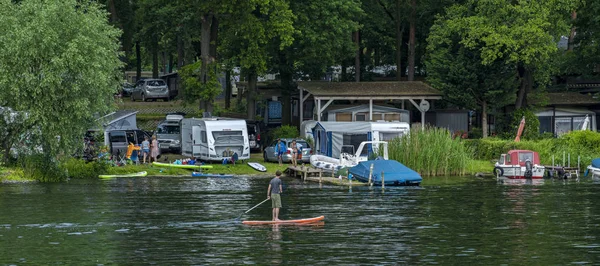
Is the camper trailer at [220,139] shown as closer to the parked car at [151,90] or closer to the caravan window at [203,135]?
the caravan window at [203,135]

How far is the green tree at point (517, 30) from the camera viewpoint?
6781cm

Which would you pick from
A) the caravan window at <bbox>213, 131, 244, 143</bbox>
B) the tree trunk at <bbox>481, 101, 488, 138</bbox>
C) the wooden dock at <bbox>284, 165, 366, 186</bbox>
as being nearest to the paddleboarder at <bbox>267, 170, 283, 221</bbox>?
the wooden dock at <bbox>284, 165, 366, 186</bbox>

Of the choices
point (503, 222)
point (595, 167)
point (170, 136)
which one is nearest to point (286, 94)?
point (170, 136)

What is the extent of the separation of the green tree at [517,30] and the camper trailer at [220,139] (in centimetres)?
1701

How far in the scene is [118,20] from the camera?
269ft

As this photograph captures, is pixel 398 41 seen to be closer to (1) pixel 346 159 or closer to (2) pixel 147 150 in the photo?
(1) pixel 346 159

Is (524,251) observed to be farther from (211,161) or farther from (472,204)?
(211,161)

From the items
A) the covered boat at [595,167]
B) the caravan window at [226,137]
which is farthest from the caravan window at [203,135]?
the covered boat at [595,167]

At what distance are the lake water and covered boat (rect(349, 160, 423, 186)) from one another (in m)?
1.20

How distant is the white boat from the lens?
5653 centimetres

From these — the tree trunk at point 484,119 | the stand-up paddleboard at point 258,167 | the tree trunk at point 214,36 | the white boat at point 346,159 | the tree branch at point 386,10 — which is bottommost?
the stand-up paddleboard at point 258,167

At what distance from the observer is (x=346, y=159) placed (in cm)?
5769

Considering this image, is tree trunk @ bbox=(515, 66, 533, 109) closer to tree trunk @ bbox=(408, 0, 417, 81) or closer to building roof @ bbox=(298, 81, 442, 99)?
building roof @ bbox=(298, 81, 442, 99)

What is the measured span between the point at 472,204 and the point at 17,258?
20.1m
